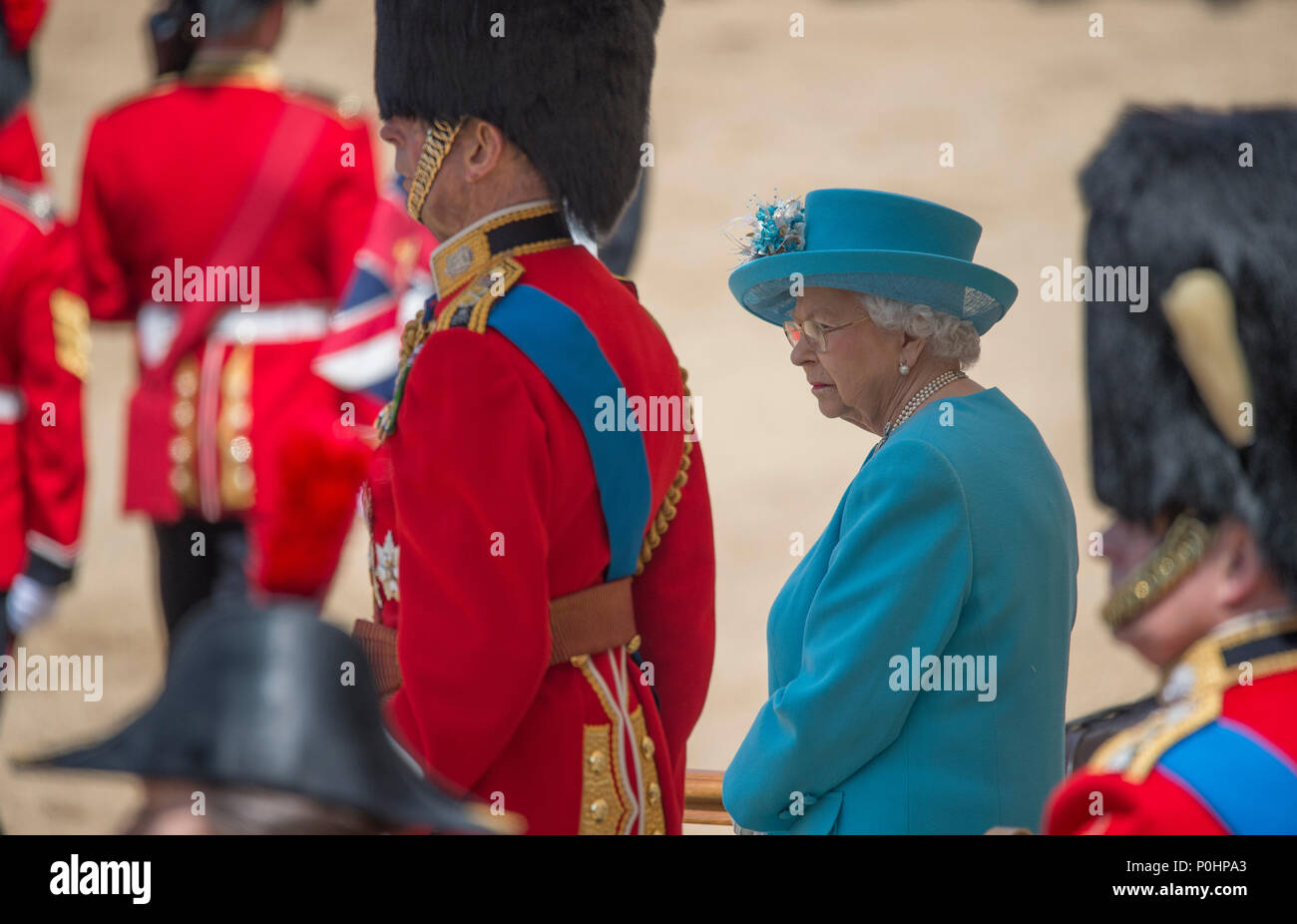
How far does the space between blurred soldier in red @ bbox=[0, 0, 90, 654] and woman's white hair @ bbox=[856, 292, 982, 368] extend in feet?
7.59

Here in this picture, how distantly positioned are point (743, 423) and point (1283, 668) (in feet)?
18.2

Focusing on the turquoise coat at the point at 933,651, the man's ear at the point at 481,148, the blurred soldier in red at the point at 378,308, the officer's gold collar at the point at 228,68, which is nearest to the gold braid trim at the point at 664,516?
the turquoise coat at the point at 933,651

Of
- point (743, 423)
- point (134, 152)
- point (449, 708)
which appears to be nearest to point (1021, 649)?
point (449, 708)

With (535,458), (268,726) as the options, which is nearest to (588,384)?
(535,458)

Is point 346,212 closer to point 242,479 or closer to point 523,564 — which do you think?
Answer: point 242,479

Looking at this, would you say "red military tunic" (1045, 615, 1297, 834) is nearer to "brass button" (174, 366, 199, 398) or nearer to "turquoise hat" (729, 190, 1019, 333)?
"turquoise hat" (729, 190, 1019, 333)

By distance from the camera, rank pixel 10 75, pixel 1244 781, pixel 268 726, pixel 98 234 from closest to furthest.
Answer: pixel 268 726 → pixel 1244 781 → pixel 98 234 → pixel 10 75

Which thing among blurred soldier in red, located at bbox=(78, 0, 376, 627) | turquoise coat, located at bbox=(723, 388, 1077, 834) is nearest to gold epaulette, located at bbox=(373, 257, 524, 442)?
turquoise coat, located at bbox=(723, 388, 1077, 834)

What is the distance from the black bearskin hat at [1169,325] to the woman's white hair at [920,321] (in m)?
0.71

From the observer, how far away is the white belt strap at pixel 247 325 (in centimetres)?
384

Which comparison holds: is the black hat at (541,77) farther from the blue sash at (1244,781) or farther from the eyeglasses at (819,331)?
the blue sash at (1244,781)

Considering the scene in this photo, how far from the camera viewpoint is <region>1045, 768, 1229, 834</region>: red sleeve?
4.34 feet

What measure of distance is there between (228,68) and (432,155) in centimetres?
192

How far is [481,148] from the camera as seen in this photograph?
2.21 m
